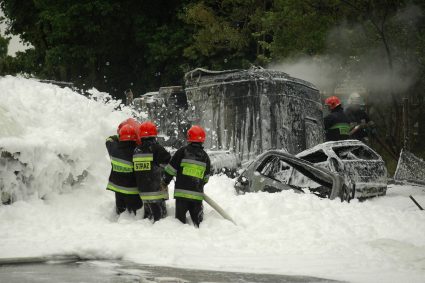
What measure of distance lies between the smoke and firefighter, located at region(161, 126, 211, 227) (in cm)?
1113

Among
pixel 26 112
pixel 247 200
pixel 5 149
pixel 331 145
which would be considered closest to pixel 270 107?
pixel 331 145

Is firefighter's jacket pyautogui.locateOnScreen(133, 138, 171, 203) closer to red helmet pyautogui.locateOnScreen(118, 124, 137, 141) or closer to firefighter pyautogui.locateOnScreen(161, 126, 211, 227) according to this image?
firefighter pyautogui.locateOnScreen(161, 126, 211, 227)

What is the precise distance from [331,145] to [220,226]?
12.0ft

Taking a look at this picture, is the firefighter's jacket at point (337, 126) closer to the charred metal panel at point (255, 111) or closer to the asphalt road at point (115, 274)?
Result: the charred metal panel at point (255, 111)

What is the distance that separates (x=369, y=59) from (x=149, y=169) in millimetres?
12412

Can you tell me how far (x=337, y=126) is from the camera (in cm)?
1488

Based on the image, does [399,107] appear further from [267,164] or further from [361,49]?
[267,164]

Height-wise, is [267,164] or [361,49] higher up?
[361,49]

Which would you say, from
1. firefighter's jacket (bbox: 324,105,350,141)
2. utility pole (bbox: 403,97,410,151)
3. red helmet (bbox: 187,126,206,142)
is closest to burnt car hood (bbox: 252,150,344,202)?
red helmet (bbox: 187,126,206,142)

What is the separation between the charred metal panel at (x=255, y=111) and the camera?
48.7 ft

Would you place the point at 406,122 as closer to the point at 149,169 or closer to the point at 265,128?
the point at 265,128

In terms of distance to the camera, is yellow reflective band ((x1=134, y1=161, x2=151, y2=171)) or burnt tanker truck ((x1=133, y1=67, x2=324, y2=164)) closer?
yellow reflective band ((x1=134, y1=161, x2=151, y2=171))

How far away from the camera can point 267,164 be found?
12.4 metres

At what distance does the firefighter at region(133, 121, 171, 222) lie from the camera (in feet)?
32.0
